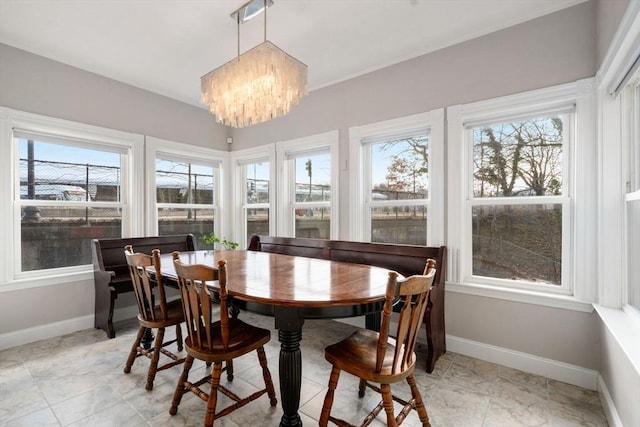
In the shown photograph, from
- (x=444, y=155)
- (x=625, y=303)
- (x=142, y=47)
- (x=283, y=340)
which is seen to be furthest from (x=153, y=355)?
(x=625, y=303)

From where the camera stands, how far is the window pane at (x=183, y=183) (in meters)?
3.89

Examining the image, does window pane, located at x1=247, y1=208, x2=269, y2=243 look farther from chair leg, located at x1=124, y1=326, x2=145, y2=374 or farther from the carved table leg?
the carved table leg

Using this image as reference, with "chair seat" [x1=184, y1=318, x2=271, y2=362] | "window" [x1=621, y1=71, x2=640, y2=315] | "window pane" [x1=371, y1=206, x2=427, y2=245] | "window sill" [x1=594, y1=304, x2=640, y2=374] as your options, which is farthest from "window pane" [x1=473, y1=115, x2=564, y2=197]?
"chair seat" [x1=184, y1=318, x2=271, y2=362]

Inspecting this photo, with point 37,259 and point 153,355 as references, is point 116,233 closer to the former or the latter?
point 37,259

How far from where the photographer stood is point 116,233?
3.50m

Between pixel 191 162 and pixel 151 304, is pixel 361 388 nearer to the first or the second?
pixel 151 304

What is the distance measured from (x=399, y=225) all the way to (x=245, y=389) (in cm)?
200

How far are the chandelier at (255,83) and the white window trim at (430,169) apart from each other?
1049 millimetres

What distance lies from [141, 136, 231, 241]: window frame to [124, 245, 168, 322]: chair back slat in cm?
169

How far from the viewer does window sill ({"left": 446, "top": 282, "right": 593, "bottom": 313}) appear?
2154 mm

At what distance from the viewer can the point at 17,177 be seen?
284 centimetres

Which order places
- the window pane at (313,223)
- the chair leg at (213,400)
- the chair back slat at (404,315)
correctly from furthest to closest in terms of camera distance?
the window pane at (313,223), the chair leg at (213,400), the chair back slat at (404,315)

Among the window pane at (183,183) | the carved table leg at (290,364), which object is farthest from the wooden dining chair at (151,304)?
the window pane at (183,183)

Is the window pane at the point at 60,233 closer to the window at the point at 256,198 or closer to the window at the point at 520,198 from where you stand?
the window at the point at 256,198
